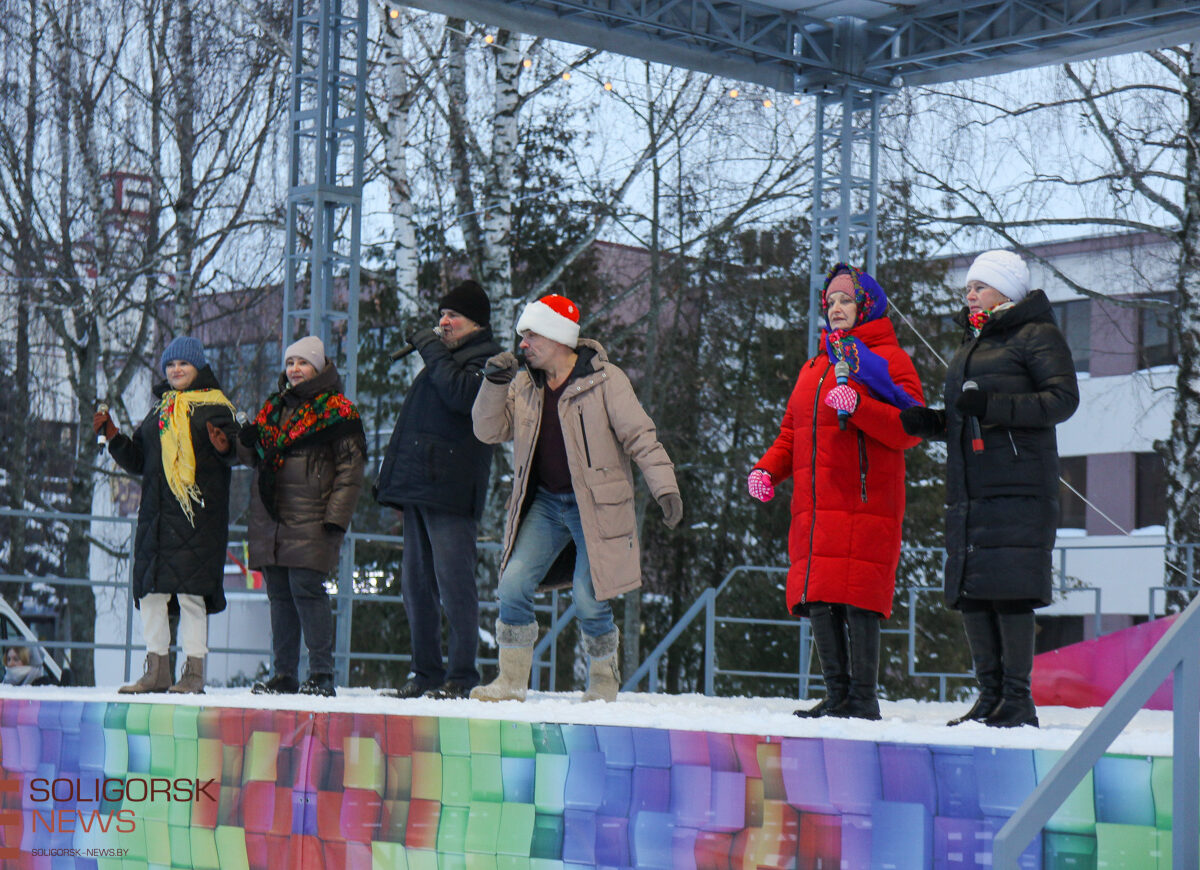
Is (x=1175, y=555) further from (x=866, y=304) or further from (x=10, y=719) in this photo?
(x=10, y=719)

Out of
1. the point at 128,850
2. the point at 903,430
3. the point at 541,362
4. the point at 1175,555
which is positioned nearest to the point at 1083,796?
the point at 903,430

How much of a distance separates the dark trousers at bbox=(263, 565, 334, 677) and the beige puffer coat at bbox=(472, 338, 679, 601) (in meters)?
0.96

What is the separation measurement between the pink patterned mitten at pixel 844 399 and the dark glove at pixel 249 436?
7.52 feet

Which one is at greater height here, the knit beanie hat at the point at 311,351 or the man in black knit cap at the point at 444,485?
the knit beanie hat at the point at 311,351

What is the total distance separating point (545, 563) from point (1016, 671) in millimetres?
1566

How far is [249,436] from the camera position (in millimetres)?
5367

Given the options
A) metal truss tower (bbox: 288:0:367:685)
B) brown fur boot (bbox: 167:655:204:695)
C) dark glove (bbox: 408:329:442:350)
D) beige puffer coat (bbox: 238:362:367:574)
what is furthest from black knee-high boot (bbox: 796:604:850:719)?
metal truss tower (bbox: 288:0:367:685)

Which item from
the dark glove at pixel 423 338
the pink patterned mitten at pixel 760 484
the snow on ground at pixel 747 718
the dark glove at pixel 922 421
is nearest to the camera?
the snow on ground at pixel 747 718

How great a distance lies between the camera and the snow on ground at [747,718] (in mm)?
3105

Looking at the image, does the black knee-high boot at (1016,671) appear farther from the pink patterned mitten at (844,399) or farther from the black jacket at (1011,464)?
the pink patterned mitten at (844,399)

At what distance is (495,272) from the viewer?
13.1 m

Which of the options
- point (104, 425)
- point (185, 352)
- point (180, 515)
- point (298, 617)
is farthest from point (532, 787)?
point (185, 352)

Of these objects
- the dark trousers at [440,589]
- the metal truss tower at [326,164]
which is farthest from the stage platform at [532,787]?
the metal truss tower at [326,164]

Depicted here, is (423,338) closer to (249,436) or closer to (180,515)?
(249,436)
